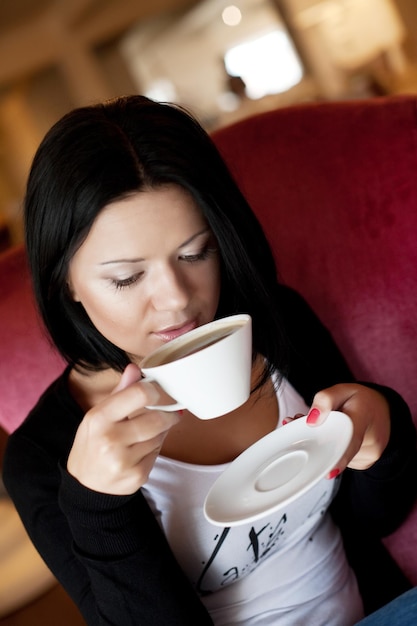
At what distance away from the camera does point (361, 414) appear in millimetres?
884

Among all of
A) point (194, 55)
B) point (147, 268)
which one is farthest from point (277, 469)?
point (194, 55)

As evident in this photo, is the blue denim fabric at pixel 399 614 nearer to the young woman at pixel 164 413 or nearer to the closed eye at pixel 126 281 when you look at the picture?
the young woman at pixel 164 413

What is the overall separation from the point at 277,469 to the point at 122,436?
0.18 metres

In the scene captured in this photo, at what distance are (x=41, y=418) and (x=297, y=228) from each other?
0.56 meters

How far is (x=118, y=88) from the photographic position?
10.4 meters

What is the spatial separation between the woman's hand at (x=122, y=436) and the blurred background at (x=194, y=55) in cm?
603

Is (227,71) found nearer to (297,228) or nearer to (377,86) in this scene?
(377,86)

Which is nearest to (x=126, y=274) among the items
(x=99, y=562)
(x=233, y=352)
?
(x=233, y=352)

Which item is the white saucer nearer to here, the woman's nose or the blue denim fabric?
the woman's nose

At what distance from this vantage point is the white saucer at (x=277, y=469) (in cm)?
69

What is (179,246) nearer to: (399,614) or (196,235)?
(196,235)

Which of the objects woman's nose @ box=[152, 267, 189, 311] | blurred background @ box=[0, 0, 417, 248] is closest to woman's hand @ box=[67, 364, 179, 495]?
woman's nose @ box=[152, 267, 189, 311]

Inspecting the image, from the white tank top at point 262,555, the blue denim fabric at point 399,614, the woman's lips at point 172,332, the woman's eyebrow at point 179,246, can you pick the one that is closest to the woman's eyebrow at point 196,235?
the woman's eyebrow at point 179,246

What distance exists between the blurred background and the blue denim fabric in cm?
590
